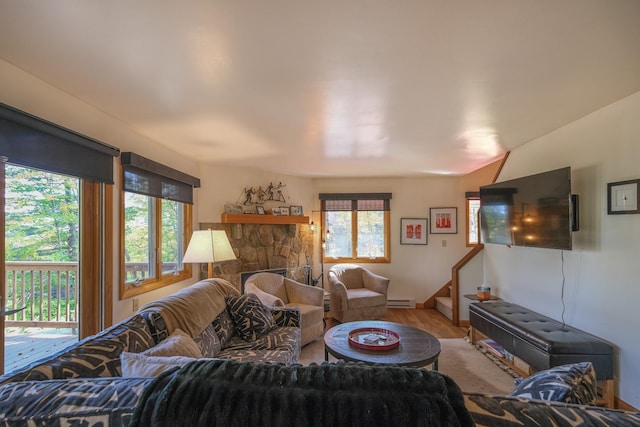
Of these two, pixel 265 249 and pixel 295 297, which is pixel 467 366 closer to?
pixel 295 297

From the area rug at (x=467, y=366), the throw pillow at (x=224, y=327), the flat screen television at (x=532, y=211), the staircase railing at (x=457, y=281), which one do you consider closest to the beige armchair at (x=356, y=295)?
the area rug at (x=467, y=366)

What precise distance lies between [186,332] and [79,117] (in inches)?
66.8

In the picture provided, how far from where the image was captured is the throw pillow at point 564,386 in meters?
0.81

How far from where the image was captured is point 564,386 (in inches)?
32.7

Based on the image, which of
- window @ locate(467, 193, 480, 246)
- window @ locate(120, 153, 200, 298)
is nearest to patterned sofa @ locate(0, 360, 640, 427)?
window @ locate(120, 153, 200, 298)

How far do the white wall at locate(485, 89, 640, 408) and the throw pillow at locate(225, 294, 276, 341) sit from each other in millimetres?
2734

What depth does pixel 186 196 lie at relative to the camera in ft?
11.5

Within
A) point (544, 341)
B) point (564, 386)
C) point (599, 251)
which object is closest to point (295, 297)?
point (544, 341)

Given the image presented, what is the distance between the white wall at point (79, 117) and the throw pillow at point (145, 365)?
63.6 inches

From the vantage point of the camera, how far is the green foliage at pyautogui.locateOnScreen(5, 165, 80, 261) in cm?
173

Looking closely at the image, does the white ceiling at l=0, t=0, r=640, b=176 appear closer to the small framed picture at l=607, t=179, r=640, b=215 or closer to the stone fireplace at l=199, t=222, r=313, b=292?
the small framed picture at l=607, t=179, r=640, b=215

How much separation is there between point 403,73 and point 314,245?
3770 millimetres

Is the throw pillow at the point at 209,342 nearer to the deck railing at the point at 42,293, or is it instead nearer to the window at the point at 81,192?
the window at the point at 81,192

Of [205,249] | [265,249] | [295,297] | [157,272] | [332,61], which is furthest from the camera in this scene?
[265,249]
